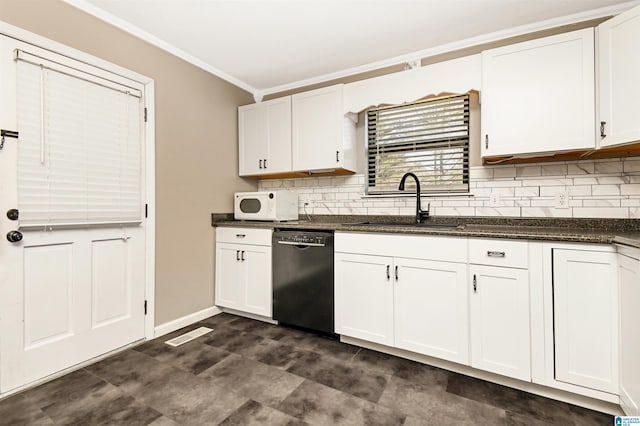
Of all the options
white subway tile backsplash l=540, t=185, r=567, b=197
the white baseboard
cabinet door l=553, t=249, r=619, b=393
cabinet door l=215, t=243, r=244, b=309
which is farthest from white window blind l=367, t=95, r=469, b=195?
the white baseboard

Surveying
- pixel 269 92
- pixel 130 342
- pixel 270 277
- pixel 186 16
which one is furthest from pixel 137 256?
pixel 269 92

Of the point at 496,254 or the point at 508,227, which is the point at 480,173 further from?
the point at 496,254

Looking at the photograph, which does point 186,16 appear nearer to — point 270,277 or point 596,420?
point 270,277

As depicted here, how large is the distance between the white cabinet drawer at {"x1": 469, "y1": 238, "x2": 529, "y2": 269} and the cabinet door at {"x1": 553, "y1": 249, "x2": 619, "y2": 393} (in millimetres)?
147

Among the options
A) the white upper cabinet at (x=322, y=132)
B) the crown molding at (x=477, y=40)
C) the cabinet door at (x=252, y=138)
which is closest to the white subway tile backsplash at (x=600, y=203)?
the crown molding at (x=477, y=40)

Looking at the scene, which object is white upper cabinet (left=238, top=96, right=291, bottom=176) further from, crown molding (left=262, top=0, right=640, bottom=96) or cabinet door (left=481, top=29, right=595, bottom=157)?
cabinet door (left=481, top=29, right=595, bottom=157)

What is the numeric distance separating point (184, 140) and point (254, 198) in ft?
2.65

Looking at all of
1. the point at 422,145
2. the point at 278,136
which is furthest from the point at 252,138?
the point at 422,145

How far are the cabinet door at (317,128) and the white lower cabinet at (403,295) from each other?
2.82 ft

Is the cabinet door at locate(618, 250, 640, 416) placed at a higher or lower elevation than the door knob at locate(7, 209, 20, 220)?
lower

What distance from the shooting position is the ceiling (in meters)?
2.01

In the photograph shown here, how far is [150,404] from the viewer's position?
1.63 metres

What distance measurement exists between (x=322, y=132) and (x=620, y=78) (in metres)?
2.02

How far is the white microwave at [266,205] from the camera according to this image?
283 centimetres
